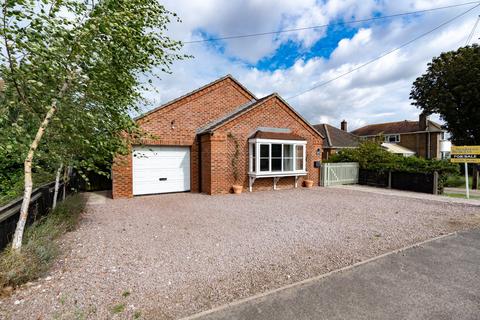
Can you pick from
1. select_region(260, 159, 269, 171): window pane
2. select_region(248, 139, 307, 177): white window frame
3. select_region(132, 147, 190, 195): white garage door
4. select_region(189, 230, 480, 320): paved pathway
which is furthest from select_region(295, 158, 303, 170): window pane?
select_region(189, 230, 480, 320): paved pathway

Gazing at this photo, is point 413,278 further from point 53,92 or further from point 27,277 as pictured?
point 53,92

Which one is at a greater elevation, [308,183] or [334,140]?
[334,140]

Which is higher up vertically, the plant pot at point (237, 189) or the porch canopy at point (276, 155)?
the porch canopy at point (276, 155)

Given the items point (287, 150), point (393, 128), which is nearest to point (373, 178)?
point (287, 150)

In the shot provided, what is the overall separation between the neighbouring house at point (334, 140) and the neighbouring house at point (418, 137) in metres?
2.11

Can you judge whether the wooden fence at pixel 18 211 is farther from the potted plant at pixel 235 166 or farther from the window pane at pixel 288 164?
the window pane at pixel 288 164

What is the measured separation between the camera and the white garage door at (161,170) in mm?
10406

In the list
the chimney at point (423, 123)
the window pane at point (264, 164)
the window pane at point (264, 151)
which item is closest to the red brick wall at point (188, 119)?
the window pane at point (264, 151)

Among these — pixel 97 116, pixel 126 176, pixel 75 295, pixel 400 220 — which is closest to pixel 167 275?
pixel 75 295

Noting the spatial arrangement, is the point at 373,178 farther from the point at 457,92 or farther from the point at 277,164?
the point at 457,92

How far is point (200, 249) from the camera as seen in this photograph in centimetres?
446

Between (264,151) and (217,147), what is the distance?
8.00 feet

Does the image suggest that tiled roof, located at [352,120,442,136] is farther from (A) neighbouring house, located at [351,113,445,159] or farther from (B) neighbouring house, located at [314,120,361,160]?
(B) neighbouring house, located at [314,120,361,160]

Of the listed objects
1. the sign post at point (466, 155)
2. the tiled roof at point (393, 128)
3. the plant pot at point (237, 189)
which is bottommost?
the plant pot at point (237, 189)
